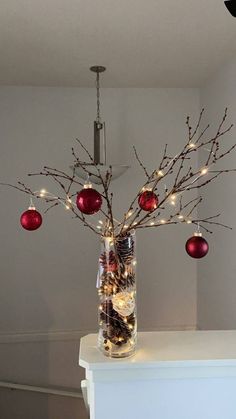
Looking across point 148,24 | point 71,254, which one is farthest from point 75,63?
point 71,254

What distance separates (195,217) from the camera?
117 inches

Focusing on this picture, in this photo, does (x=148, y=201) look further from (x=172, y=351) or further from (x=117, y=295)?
(x=172, y=351)

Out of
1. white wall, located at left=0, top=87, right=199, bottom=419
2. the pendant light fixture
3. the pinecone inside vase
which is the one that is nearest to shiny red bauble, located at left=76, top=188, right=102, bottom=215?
the pinecone inside vase

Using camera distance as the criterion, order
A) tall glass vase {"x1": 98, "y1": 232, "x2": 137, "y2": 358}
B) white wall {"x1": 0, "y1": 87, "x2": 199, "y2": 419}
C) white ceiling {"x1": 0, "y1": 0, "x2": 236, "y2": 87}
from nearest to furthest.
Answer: tall glass vase {"x1": 98, "y1": 232, "x2": 137, "y2": 358}, white ceiling {"x1": 0, "y1": 0, "x2": 236, "y2": 87}, white wall {"x1": 0, "y1": 87, "x2": 199, "y2": 419}

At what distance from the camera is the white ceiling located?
5.52 feet

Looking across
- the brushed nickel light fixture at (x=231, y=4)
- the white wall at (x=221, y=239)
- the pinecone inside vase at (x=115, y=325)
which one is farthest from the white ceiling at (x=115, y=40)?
the pinecone inside vase at (x=115, y=325)

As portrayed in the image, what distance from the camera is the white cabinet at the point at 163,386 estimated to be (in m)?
1.22

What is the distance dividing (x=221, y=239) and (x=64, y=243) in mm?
1008

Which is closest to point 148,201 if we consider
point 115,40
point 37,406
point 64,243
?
point 115,40

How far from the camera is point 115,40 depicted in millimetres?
2010

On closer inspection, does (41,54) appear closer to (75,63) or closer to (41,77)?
(75,63)

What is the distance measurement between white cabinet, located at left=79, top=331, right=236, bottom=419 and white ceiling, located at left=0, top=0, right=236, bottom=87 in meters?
1.23

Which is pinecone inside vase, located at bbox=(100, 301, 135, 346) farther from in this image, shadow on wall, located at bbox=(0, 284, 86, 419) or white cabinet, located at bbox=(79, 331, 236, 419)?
shadow on wall, located at bbox=(0, 284, 86, 419)

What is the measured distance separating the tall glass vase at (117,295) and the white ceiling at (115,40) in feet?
3.04
